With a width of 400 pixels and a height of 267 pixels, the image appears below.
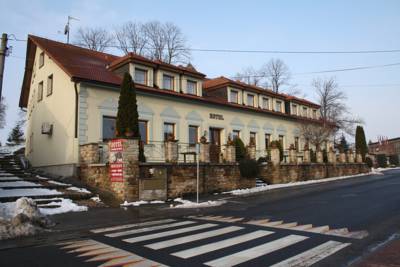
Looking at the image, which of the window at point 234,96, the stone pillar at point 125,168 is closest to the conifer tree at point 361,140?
the window at point 234,96

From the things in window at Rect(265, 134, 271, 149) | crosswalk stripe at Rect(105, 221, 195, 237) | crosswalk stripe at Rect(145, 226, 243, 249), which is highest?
window at Rect(265, 134, 271, 149)

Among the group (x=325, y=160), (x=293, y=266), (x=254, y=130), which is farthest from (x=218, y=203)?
(x=325, y=160)

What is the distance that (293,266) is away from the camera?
17.1 feet

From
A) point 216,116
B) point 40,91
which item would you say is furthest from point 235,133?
point 40,91

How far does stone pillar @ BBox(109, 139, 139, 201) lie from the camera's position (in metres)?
13.8

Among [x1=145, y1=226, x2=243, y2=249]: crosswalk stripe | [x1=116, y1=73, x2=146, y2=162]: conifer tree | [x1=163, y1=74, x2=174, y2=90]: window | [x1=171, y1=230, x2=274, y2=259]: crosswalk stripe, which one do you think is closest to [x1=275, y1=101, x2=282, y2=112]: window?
[x1=163, y1=74, x2=174, y2=90]: window

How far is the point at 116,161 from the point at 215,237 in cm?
788

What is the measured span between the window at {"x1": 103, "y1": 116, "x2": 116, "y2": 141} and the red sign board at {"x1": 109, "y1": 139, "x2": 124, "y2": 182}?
4163 mm

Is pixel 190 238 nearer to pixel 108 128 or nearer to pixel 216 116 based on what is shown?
pixel 108 128

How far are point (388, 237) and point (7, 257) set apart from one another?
25.1ft

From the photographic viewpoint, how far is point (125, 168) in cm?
1384

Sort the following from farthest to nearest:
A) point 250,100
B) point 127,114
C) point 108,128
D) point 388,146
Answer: point 388,146, point 250,100, point 108,128, point 127,114

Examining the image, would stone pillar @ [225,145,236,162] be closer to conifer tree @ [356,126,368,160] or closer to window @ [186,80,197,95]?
window @ [186,80,197,95]

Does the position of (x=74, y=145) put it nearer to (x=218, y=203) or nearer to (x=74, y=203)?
(x=74, y=203)
